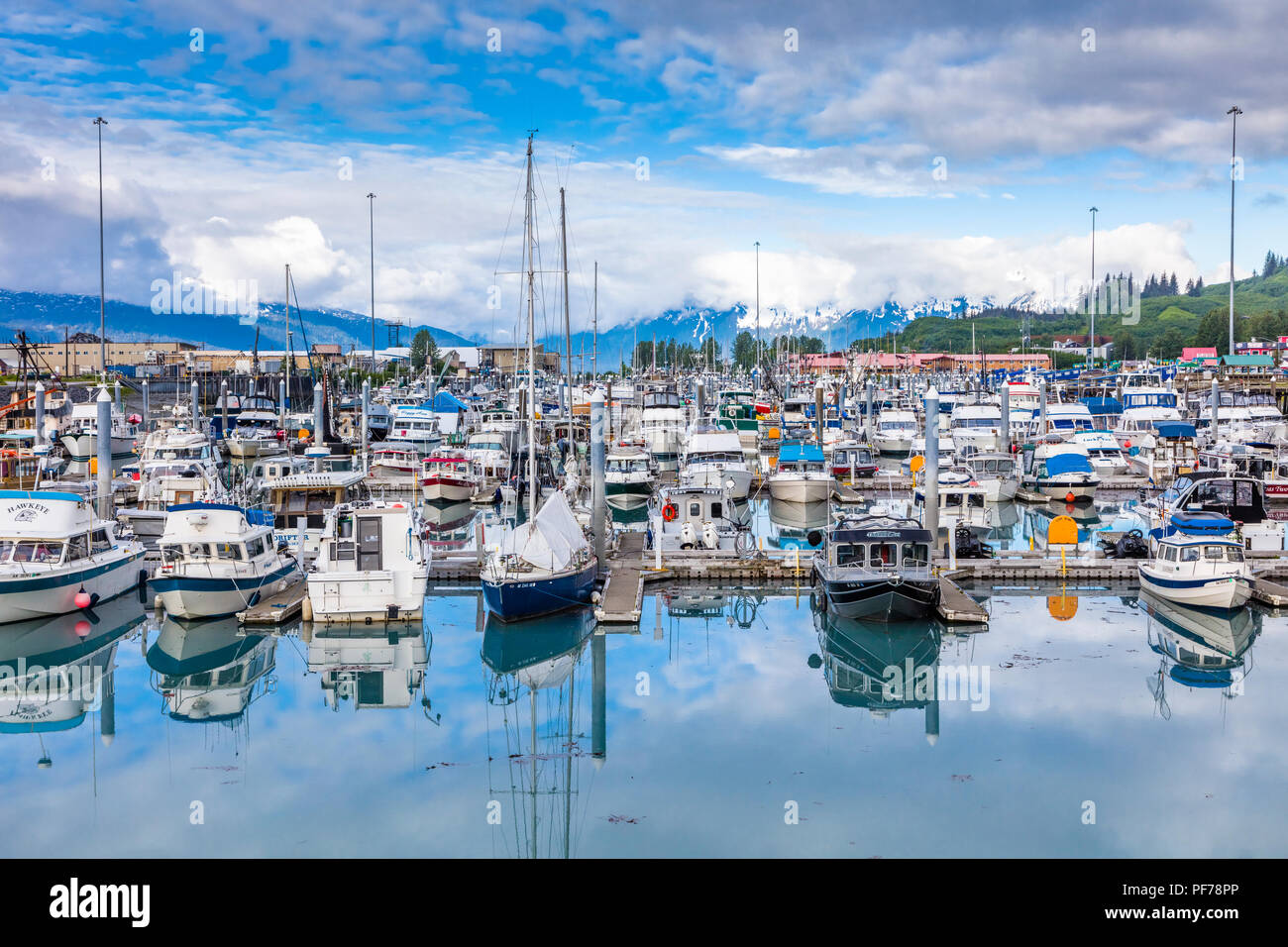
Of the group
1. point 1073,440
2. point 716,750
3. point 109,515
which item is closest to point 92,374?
point 109,515

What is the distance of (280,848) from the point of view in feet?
50.0

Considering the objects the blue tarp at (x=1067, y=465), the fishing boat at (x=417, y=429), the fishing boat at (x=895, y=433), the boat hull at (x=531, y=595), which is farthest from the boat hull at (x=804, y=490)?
the fishing boat at (x=417, y=429)

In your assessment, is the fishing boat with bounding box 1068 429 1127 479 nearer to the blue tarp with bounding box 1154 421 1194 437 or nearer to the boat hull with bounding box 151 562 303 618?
the blue tarp with bounding box 1154 421 1194 437

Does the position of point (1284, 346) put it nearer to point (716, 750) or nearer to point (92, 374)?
point (92, 374)

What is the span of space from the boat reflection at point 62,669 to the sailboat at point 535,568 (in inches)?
336

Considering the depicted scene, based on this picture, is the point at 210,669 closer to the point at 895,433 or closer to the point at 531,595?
the point at 531,595

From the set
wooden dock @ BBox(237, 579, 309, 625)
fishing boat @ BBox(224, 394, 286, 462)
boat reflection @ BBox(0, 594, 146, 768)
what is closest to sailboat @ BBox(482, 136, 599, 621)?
wooden dock @ BBox(237, 579, 309, 625)

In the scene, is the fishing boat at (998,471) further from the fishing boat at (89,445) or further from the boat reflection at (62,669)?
the fishing boat at (89,445)

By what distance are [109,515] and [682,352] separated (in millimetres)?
165567

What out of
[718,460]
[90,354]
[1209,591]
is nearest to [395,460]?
[718,460]

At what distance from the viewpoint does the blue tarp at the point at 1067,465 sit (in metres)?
47.8

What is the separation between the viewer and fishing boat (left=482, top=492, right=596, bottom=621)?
2622cm

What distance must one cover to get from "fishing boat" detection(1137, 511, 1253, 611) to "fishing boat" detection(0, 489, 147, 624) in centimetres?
2739

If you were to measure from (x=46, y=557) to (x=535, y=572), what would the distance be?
39.5 feet
